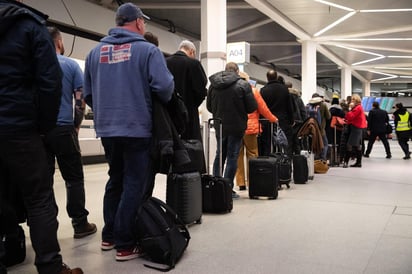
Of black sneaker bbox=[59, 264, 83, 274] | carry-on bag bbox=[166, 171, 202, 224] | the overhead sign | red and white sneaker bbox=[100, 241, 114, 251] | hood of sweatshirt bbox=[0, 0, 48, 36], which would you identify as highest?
the overhead sign

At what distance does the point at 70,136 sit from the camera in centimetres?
306

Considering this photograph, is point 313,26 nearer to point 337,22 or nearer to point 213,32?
point 337,22

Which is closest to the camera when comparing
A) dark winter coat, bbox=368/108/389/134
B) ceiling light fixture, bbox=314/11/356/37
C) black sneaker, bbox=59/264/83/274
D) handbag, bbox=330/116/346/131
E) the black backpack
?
black sneaker, bbox=59/264/83/274

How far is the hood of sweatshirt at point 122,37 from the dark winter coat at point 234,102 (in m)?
1.93

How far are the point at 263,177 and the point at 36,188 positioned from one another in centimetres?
311

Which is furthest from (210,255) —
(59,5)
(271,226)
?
(59,5)

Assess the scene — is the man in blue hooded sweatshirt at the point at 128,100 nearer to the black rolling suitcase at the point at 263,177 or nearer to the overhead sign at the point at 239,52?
the black rolling suitcase at the point at 263,177

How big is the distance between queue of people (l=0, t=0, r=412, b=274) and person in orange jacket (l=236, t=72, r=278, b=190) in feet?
4.58

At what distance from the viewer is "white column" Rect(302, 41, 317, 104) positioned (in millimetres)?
15297

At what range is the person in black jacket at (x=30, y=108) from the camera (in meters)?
2.02

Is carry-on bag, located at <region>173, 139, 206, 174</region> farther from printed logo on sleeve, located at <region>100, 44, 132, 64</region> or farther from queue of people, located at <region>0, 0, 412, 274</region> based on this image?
printed logo on sleeve, located at <region>100, 44, 132, 64</region>

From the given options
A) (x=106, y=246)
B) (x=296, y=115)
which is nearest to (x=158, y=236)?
(x=106, y=246)

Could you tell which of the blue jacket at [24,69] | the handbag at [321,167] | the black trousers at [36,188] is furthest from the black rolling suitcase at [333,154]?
the blue jacket at [24,69]

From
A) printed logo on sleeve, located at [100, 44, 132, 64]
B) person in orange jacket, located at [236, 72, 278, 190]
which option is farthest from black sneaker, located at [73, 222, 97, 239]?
person in orange jacket, located at [236, 72, 278, 190]
